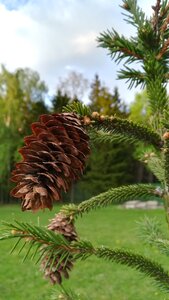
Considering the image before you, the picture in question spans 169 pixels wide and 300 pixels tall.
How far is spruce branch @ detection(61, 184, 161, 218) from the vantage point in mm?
985

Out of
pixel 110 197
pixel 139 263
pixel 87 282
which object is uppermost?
pixel 110 197

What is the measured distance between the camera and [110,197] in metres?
1.01

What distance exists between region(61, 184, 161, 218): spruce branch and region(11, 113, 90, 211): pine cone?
0.26m

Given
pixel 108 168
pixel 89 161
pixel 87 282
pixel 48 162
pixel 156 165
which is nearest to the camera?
pixel 48 162

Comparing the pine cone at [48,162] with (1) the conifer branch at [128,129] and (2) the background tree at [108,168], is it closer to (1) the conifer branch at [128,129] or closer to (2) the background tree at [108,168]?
(1) the conifer branch at [128,129]

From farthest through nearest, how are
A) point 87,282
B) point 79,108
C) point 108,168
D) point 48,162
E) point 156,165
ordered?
point 108,168, point 87,282, point 156,165, point 79,108, point 48,162

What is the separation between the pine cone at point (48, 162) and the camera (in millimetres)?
696

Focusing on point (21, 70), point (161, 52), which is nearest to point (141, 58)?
point (161, 52)

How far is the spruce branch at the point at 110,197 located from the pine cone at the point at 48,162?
26 centimetres

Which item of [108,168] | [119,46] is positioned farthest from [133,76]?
[108,168]

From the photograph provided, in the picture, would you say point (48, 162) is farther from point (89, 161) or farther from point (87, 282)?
point (87, 282)

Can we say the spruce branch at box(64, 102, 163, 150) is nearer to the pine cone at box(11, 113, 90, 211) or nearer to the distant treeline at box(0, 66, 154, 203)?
the pine cone at box(11, 113, 90, 211)

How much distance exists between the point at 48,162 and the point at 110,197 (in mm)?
343

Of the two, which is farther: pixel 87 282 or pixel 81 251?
A: pixel 87 282
